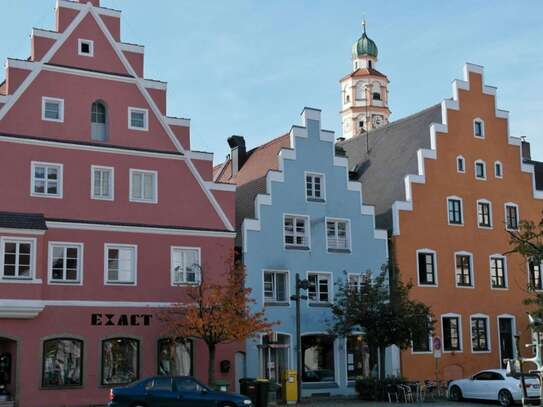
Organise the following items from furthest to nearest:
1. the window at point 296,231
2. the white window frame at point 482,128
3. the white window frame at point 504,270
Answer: the white window frame at point 482,128
the white window frame at point 504,270
the window at point 296,231

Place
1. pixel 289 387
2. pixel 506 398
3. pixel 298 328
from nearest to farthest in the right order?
pixel 298 328
pixel 289 387
pixel 506 398

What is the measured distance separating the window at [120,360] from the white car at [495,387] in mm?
14438

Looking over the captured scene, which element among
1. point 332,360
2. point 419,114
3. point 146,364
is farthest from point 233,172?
point 146,364

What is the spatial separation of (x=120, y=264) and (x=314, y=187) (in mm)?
11355

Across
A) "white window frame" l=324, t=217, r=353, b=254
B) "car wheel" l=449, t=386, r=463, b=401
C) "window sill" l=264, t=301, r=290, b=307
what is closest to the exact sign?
"window sill" l=264, t=301, r=290, b=307

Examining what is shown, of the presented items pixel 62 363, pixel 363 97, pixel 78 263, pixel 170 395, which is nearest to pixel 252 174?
pixel 78 263

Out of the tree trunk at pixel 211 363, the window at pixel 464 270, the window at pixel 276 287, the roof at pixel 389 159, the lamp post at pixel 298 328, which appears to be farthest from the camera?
the roof at pixel 389 159

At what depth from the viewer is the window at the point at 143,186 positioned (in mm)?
37875

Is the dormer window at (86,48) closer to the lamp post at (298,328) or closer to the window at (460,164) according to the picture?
the lamp post at (298,328)

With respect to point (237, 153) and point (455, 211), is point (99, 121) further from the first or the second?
point (455, 211)

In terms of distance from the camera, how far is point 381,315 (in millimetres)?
39000

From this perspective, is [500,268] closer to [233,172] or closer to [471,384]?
[471,384]

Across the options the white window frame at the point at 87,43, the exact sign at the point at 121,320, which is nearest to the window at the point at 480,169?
the exact sign at the point at 121,320

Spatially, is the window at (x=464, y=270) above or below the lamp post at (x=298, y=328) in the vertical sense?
above
